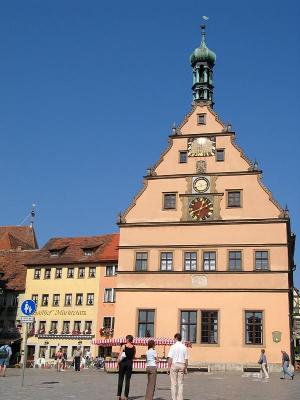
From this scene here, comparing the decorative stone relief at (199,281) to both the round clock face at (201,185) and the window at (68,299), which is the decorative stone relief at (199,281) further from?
the window at (68,299)

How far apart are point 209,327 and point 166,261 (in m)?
5.39

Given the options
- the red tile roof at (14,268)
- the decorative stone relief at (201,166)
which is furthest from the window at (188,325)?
the red tile roof at (14,268)

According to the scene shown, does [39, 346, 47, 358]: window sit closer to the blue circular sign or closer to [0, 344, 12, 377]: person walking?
[0, 344, 12, 377]: person walking

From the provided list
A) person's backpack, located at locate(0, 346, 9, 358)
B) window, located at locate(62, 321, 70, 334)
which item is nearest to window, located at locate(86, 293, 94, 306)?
window, located at locate(62, 321, 70, 334)

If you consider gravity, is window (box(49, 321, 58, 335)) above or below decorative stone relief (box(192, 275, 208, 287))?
below

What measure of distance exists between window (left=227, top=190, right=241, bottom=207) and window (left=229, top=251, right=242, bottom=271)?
339 cm

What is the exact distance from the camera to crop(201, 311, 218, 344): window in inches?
1453

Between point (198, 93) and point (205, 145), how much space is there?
19.0 feet

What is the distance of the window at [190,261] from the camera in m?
38.5

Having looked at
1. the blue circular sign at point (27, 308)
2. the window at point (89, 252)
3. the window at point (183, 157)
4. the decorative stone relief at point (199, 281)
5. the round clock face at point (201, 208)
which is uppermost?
the window at point (183, 157)

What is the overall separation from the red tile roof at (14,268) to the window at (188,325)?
72.3 ft

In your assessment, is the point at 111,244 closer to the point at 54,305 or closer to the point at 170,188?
the point at 54,305

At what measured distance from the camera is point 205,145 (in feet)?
134

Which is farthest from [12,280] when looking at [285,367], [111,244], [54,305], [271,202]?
[285,367]
